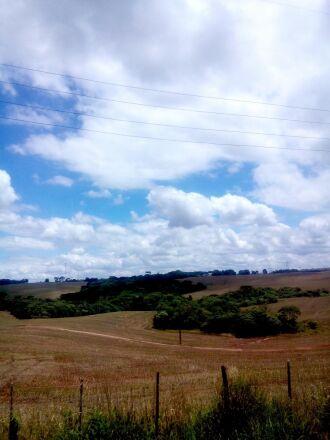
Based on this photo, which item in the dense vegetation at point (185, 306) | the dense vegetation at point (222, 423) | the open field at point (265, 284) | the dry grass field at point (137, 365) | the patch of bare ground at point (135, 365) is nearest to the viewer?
the dense vegetation at point (222, 423)

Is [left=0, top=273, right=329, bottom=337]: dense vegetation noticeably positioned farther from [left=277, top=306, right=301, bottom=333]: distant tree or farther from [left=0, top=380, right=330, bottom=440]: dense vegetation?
[left=0, top=380, right=330, bottom=440]: dense vegetation

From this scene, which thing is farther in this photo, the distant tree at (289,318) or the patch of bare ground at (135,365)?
the distant tree at (289,318)

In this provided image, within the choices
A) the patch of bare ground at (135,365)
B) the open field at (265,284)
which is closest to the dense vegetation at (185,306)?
the patch of bare ground at (135,365)

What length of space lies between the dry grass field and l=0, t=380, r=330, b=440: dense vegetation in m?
0.52

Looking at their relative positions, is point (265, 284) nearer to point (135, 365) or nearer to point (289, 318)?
point (289, 318)

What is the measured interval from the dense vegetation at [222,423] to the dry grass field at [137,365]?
1.69 ft

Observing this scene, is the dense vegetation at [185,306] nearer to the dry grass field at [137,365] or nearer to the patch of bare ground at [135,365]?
the dry grass field at [137,365]

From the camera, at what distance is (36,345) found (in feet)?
155

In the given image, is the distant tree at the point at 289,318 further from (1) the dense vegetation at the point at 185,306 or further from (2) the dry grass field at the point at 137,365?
(2) the dry grass field at the point at 137,365

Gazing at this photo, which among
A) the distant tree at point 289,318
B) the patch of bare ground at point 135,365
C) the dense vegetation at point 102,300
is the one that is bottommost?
the patch of bare ground at point 135,365

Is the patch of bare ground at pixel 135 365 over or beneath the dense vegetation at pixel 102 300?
beneath

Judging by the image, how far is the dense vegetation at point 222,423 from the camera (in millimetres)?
10875

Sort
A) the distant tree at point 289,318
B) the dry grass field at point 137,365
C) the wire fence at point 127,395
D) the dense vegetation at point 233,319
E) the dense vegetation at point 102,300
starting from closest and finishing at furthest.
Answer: the wire fence at point 127,395 → the dry grass field at point 137,365 → the distant tree at point 289,318 → the dense vegetation at point 233,319 → the dense vegetation at point 102,300

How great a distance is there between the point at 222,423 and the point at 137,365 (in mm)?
26575
